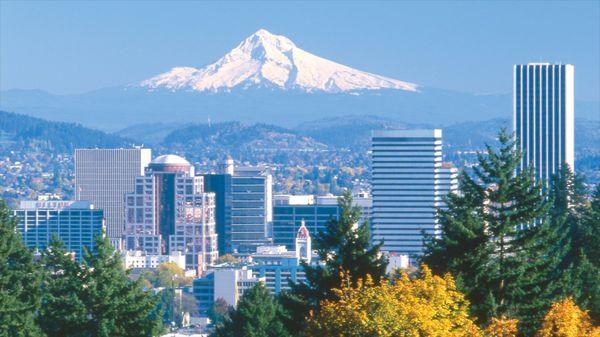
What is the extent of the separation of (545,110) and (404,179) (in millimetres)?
18751

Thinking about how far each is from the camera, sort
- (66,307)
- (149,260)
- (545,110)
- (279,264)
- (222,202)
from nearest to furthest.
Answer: (66,307)
(279,264)
(149,260)
(222,202)
(545,110)

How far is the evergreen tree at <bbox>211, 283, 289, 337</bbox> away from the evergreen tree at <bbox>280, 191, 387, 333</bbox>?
1353 cm

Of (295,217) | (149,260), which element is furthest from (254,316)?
(295,217)

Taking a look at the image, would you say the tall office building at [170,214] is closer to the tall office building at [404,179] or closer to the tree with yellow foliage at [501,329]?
the tall office building at [404,179]

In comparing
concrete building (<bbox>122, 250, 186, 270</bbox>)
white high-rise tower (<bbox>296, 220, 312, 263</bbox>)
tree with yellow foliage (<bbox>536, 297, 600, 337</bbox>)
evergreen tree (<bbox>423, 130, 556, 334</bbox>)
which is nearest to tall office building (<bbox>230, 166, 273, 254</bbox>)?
concrete building (<bbox>122, 250, 186, 270</bbox>)

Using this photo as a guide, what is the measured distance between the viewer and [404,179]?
606ft

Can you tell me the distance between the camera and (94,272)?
4128 centimetres

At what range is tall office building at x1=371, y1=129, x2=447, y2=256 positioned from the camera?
180m

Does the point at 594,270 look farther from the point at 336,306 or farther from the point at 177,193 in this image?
the point at 177,193

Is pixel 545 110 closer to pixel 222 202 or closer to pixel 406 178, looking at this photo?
pixel 406 178

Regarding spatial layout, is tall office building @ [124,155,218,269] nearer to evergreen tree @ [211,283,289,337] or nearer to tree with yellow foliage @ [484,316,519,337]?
evergreen tree @ [211,283,289,337]

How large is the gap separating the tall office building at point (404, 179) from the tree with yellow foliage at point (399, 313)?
14585 centimetres

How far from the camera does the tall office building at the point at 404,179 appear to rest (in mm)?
180125

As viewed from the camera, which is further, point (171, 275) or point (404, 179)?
point (404, 179)
